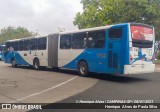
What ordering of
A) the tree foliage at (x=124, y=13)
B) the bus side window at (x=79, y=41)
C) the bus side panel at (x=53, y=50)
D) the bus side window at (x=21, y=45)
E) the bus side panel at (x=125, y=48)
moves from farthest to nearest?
1. the tree foliage at (x=124, y=13)
2. the bus side window at (x=21, y=45)
3. the bus side panel at (x=53, y=50)
4. the bus side window at (x=79, y=41)
5. the bus side panel at (x=125, y=48)

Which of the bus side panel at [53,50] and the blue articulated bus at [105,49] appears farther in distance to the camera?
the bus side panel at [53,50]

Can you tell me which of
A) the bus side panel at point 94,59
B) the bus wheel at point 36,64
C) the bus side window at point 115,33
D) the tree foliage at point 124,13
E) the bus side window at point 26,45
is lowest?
the bus wheel at point 36,64

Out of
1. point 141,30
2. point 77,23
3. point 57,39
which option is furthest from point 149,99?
point 77,23

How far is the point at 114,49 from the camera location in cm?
1420

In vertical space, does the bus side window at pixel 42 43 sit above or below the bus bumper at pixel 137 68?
above

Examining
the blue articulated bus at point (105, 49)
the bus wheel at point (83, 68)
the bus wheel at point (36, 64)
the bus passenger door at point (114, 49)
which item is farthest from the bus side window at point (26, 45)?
the bus passenger door at point (114, 49)

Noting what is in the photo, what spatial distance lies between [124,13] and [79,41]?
659 inches

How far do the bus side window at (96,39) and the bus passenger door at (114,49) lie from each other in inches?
19.5

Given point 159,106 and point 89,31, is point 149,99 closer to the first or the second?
point 159,106

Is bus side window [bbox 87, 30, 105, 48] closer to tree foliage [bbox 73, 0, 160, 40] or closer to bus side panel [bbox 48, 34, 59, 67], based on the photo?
bus side panel [bbox 48, 34, 59, 67]

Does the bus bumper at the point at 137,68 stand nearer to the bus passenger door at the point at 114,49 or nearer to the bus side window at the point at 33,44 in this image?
the bus passenger door at the point at 114,49

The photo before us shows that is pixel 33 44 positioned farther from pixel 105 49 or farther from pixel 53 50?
pixel 105 49

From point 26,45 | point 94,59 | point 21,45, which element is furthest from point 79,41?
point 21,45

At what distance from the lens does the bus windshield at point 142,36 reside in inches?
543
